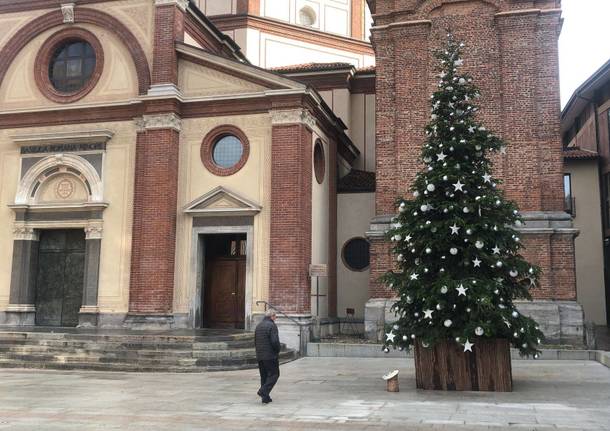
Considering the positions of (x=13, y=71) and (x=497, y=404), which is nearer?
(x=497, y=404)

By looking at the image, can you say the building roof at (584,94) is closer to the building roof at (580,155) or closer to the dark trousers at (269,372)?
the building roof at (580,155)

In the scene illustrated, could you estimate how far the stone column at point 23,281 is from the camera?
2044 cm

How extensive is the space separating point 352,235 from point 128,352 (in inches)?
385

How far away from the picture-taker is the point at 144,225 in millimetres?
19609

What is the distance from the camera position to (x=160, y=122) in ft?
65.5

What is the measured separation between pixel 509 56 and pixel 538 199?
4.40 m

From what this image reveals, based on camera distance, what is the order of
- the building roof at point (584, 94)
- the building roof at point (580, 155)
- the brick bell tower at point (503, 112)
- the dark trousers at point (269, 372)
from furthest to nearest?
the building roof at point (580, 155) < the building roof at point (584, 94) < the brick bell tower at point (503, 112) < the dark trousers at point (269, 372)

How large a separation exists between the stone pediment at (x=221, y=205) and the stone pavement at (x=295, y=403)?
604 centimetres

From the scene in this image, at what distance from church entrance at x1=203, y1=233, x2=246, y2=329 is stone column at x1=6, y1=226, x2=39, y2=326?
18.5 ft

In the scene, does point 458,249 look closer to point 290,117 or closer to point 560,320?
point 560,320

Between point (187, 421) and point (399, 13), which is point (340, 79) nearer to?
point (399, 13)

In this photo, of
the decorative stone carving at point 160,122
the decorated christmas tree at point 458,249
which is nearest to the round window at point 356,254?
the decorative stone carving at point 160,122

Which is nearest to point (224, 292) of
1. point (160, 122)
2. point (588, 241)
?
point (160, 122)

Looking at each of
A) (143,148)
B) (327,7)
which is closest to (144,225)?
(143,148)
